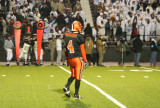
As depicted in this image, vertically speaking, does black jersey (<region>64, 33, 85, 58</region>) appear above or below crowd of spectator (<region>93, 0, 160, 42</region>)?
below

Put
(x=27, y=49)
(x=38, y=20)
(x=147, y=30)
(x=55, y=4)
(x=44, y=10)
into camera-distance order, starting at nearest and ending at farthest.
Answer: (x=27, y=49) → (x=38, y=20) → (x=147, y=30) → (x=44, y=10) → (x=55, y=4)

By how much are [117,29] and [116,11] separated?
1.81 m

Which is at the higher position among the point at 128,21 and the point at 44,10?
the point at 44,10

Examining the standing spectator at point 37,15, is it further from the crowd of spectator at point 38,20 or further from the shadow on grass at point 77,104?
the shadow on grass at point 77,104

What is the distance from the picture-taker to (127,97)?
35.0 ft

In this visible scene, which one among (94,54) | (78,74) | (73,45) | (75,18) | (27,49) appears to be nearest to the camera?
(78,74)

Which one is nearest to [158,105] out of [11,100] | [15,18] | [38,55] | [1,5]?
[11,100]

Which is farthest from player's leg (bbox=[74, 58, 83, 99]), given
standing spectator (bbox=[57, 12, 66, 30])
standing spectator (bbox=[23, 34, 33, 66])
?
standing spectator (bbox=[57, 12, 66, 30])

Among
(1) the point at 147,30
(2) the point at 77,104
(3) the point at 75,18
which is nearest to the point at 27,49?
(3) the point at 75,18

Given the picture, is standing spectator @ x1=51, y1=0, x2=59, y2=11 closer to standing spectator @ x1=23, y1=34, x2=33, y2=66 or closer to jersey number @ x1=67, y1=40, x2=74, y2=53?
standing spectator @ x1=23, y1=34, x2=33, y2=66

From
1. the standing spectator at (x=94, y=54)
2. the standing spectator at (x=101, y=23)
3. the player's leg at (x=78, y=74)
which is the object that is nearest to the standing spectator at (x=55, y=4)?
the standing spectator at (x=101, y=23)

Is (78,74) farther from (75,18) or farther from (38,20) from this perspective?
(75,18)

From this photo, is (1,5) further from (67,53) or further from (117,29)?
(67,53)

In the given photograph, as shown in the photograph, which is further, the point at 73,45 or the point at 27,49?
the point at 27,49
